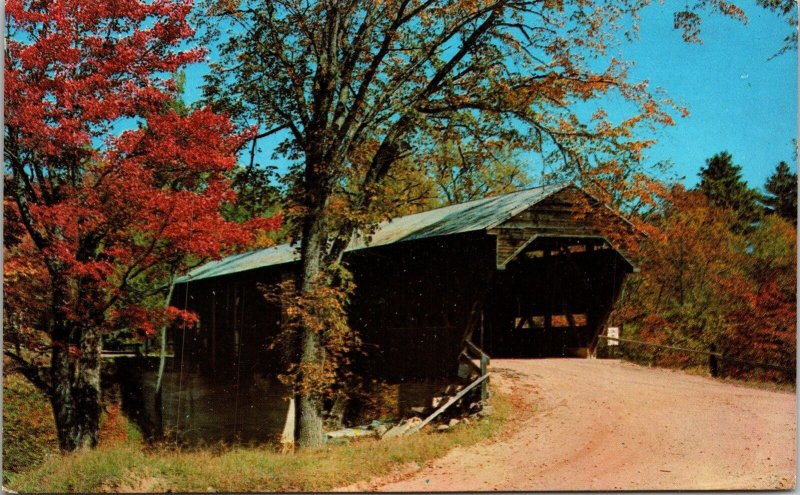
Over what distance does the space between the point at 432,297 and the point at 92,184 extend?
7452mm

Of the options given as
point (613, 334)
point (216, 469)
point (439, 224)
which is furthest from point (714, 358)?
point (216, 469)

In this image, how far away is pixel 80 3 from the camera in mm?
9859

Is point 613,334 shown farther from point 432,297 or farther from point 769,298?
point 769,298

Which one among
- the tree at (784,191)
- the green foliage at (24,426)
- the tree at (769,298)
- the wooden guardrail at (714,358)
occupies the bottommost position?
the green foliage at (24,426)

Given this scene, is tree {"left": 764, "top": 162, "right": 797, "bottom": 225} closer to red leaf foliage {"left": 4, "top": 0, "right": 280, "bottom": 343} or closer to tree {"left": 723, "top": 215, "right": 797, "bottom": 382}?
tree {"left": 723, "top": 215, "right": 797, "bottom": 382}

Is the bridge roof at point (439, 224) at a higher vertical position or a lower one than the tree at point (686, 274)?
higher

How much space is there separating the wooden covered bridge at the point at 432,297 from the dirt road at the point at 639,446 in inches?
110

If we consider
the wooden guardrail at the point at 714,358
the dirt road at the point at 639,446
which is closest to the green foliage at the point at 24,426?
the dirt road at the point at 639,446

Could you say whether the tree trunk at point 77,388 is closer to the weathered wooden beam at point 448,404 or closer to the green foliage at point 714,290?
the weathered wooden beam at point 448,404

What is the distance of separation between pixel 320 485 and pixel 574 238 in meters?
8.13

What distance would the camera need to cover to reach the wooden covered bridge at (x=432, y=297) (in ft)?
45.2

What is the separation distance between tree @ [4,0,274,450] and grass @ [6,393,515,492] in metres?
1.47

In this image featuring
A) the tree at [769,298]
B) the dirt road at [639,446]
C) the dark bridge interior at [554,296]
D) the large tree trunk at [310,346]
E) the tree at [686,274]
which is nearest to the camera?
the dirt road at [639,446]

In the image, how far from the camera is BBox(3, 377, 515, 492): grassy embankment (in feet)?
27.5
